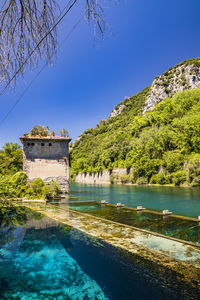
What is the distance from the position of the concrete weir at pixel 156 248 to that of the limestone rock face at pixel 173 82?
258 ft

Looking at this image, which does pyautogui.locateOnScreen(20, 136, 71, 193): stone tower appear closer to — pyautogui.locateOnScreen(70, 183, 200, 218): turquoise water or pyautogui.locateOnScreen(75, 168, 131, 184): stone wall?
pyautogui.locateOnScreen(70, 183, 200, 218): turquoise water

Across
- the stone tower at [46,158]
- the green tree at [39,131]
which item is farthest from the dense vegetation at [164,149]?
the green tree at [39,131]

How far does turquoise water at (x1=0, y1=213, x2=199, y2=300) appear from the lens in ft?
12.6

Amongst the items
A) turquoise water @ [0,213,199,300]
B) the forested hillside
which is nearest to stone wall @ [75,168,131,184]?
the forested hillside

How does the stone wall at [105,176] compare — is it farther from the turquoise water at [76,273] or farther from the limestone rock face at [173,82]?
the turquoise water at [76,273]

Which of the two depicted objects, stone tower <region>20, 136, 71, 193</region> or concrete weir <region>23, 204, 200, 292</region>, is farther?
stone tower <region>20, 136, 71, 193</region>

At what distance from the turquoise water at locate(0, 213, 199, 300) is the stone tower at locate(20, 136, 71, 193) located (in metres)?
13.0

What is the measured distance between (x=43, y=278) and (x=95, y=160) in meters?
70.4

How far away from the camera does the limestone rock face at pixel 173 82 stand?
7444cm

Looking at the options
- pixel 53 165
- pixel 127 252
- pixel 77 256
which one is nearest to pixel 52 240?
pixel 77 256

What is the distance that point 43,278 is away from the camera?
14.9 feet

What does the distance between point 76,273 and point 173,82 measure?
3596 inches

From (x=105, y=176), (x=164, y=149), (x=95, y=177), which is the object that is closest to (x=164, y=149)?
(x=164, y=149)

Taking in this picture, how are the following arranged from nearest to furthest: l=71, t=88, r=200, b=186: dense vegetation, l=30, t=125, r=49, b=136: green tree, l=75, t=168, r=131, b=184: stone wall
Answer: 1. l=30, t=125, r=49, b=136: green tree
2. l=71, t=88, r=200, b=186: dense vegetation
3. l=75, t=168, r=131, b=184: stone wall
